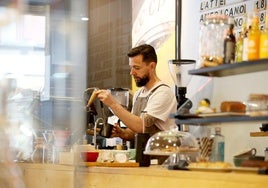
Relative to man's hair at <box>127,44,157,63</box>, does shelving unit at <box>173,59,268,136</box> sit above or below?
below

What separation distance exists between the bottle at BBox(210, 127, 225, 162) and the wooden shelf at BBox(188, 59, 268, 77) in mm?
295

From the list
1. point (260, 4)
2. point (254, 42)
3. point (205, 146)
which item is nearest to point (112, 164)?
point (205, 146)

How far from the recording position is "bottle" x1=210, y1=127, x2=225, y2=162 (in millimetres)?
2296

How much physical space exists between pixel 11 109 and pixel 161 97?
1.37 m

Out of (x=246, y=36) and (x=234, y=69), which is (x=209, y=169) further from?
(x=246, y=36)

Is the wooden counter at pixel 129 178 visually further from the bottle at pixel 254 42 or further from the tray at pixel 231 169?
the bottle at pixel 254 42

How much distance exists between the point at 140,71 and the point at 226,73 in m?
1.36

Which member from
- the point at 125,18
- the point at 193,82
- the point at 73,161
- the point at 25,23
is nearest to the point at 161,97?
the point at 193,82

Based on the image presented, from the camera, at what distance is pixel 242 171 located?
6.59ft

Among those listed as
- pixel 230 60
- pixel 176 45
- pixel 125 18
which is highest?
pixel 125 18

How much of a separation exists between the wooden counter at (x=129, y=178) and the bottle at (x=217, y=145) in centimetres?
18

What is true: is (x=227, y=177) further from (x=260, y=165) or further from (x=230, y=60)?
(x=230, y=60)

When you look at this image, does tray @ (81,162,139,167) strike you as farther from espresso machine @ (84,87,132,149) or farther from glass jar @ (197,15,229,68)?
glass jar @ (197,15,229,68)

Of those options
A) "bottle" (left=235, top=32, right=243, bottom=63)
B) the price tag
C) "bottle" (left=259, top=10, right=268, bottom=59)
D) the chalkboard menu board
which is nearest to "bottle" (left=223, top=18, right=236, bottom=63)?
"bottle" (left=235, top=32, right=243, bottom=63)
